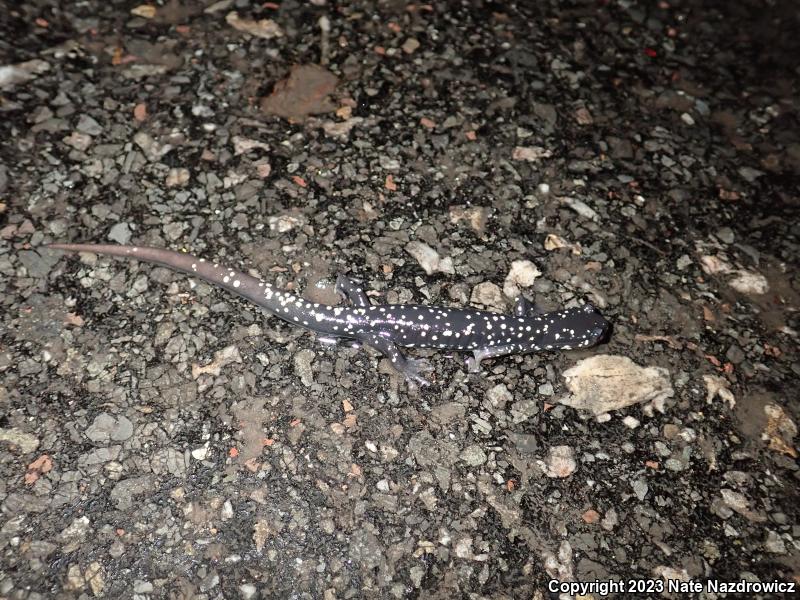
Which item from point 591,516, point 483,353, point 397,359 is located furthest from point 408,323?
point 591,516

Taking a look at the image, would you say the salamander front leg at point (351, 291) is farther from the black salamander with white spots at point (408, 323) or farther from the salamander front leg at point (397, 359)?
the salamander front leg at point (397, 359)

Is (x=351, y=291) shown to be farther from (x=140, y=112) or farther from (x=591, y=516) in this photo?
(x=140, y=112)

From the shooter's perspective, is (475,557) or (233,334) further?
(233,334)

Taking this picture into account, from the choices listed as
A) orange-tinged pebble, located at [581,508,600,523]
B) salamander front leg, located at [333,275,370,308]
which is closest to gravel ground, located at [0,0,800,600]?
orange-tinged pebble, located at [581,508,600,523]

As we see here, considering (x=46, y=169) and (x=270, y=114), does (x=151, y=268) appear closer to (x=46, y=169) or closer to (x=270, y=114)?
(x=46, y=169)

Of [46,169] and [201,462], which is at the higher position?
[46,169]

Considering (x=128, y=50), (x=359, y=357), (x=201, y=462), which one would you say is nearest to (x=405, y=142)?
(x=359, y=357)

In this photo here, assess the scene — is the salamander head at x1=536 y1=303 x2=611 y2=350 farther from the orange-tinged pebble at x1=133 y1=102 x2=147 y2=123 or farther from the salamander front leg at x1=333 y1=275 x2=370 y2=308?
the orange-tinged pebble at x1=133 y1=102 x2=147 y2=123
